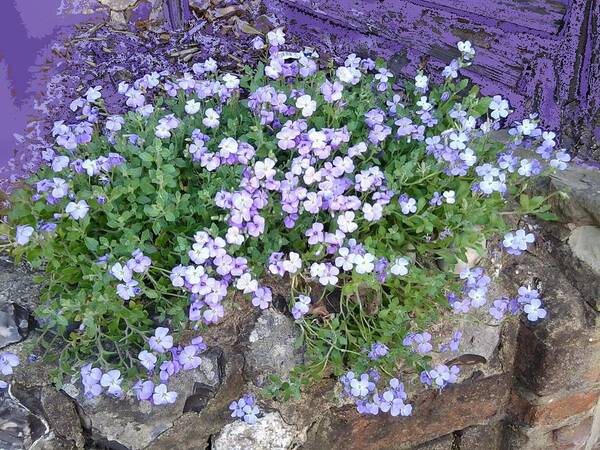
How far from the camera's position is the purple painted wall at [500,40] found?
7.43 feet

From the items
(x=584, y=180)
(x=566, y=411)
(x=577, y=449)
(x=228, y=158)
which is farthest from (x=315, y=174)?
(x=577, y=449)

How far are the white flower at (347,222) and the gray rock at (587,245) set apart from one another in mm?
812

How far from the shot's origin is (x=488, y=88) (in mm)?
2479

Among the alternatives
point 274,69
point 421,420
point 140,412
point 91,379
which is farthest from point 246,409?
point 274,69

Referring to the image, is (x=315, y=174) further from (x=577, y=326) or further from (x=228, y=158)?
(x=577, y=326)

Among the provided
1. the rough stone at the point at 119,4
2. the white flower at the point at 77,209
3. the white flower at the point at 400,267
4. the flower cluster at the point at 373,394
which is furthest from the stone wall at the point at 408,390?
the rough stone at the point at 119,4

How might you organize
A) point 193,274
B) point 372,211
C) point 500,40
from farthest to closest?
point 500,40, point 372,211, point 193,274

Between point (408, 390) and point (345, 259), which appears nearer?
point (345, 259)

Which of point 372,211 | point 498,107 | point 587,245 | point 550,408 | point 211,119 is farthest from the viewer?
point 550,408

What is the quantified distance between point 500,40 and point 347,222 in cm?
110

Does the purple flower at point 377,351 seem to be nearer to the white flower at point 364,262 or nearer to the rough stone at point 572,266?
the white flower at point 364,262

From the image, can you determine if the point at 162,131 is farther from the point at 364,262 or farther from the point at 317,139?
the point at 364,262

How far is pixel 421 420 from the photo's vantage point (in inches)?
85.5

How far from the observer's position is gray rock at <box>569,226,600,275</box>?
2.09 metres
